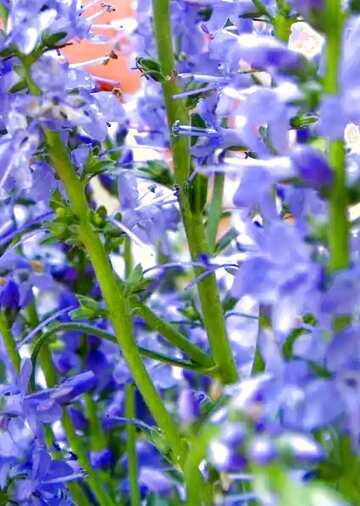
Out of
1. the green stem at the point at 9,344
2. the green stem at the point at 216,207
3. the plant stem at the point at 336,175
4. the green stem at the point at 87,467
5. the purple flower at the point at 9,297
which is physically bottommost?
the green stem at the point at 87,467

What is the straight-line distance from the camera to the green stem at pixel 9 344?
58 centimetres

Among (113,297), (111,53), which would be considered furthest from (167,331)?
(111,53)

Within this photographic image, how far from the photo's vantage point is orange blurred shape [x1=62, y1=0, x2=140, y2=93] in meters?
0.67

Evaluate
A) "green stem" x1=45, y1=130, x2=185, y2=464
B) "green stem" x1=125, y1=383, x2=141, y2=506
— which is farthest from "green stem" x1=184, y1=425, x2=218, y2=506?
"green stem" x1=125, y1=383, x2=141, y2=506

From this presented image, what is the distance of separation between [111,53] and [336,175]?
279 millimetres

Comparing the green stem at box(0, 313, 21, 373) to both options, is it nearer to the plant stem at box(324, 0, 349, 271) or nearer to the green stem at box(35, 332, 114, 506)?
the green stem at box(35, 332, 114, 506)

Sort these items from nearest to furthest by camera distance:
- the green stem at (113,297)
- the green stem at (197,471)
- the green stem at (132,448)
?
the green stem at (197,471) < the green stem at (113,297) < the green stem at (132,448)

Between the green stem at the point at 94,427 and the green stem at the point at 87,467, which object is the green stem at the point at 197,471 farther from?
the green stem at the point at 94,427

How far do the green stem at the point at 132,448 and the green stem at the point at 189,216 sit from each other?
97 millimetres

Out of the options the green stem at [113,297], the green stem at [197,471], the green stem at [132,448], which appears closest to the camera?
the green stem at [197,471]

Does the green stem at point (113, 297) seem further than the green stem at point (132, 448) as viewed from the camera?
No

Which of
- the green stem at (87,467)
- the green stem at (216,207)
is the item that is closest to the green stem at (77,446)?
the green stem at (87,467)

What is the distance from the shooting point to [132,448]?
64 cm

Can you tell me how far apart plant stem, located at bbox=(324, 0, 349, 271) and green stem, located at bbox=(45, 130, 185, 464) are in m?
0.17
